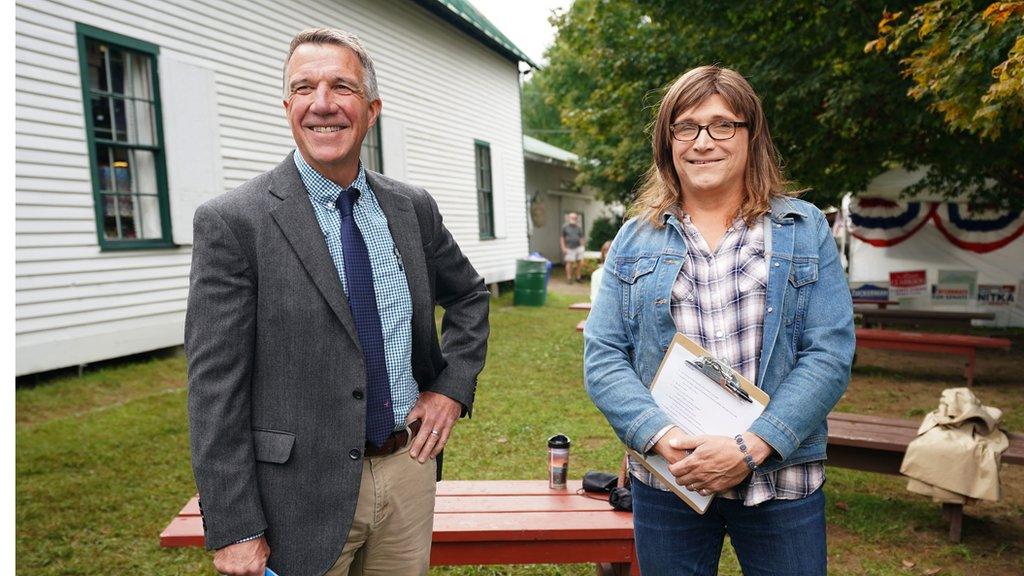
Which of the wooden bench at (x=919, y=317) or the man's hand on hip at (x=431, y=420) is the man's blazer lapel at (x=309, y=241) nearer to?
the man's hand on hip at (x=431, y=420)

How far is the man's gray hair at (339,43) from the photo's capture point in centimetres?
185

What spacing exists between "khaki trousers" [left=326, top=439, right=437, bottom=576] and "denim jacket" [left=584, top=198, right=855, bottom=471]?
0.60 m

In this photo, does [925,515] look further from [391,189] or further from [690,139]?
[391,189]

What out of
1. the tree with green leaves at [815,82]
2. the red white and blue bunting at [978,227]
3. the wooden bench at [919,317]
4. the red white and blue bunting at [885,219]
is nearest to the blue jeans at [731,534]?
the tree with green leaves at [815,82]

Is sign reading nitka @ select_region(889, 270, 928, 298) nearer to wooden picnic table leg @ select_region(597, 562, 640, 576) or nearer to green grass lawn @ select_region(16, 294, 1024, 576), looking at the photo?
green grass lawn @ select_region(16, 294, 1024, 576)

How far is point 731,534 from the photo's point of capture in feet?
6.54

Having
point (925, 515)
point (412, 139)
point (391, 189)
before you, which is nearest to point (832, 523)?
point (925, 515)

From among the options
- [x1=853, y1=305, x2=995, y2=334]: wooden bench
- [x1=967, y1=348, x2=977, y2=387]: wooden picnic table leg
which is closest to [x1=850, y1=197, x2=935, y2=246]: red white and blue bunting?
[x1=853, y1=305, x2=995, y2=334]: wooden bench

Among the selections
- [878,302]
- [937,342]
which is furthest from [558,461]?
[878,302]

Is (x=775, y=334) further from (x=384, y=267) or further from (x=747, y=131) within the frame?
(x=384, y=267)

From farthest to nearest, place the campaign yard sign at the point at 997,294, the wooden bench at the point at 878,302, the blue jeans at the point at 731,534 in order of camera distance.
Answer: the campaign yard sign at the point at 997,294, the wooden bench at the point at 878,302, the blue jeans at the point at 731,534

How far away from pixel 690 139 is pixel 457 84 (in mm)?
12883

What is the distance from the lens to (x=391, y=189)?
212 cm

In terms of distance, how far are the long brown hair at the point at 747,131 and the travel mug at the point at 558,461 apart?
4.92 ft
